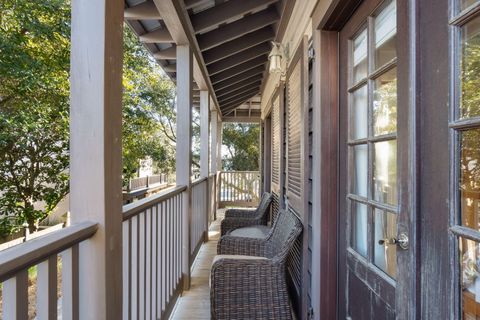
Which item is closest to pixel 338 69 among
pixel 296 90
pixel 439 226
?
pixel 296 90

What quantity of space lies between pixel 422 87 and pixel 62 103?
5046 mm

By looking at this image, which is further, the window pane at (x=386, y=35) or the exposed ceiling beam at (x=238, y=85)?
the exposed ceiling beam at (x=238, y=85)

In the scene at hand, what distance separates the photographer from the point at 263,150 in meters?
7.00

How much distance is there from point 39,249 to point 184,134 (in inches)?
90.5

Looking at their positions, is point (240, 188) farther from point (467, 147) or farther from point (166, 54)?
point (467, 147)

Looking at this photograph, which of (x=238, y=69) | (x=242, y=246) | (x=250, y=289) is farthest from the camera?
(x=238, y=69)

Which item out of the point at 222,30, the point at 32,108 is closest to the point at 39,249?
the point at 222,30

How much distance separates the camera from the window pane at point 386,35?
4.26 ft

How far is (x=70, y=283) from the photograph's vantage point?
1.10 metres

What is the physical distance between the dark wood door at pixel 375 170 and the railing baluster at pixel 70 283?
3.54 feet

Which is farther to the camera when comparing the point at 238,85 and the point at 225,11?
the point at 238,85

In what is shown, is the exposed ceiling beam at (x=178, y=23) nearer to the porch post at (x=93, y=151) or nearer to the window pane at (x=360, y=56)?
the porch post at (x=93, y=151)

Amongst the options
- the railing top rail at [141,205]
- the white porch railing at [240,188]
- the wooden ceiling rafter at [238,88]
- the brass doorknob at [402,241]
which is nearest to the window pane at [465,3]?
the brass doorknob at [402,241]

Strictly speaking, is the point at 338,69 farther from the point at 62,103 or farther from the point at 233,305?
the point at 62,103
